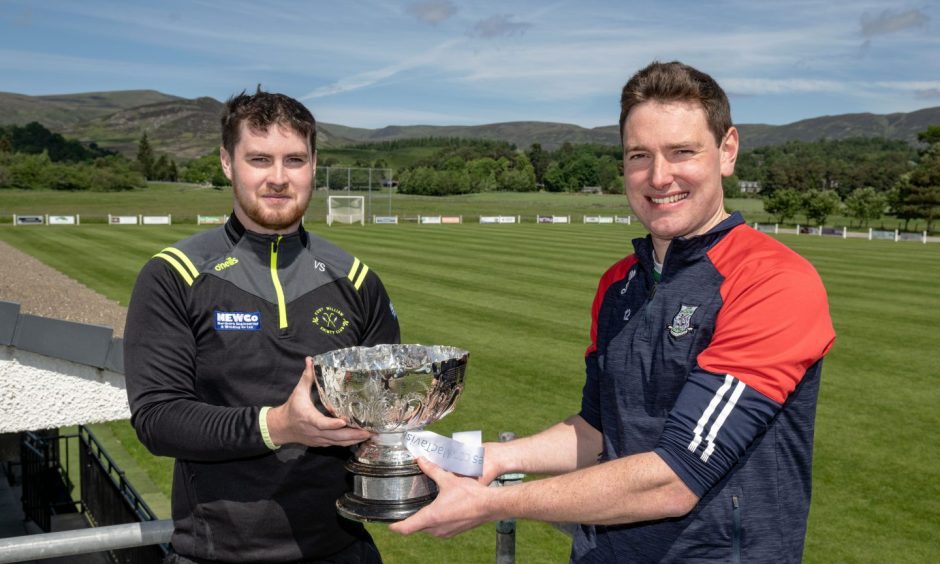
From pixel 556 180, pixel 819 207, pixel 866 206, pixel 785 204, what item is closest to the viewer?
pixel 819 207

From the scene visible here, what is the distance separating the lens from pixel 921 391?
12.4 meters

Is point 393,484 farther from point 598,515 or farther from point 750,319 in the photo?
point 750,319

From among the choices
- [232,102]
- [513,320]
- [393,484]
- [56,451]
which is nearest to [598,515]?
[393,484]

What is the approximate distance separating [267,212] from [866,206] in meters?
85.8

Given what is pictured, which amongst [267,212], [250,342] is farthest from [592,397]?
[267,212]

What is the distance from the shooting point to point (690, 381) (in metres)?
2.18

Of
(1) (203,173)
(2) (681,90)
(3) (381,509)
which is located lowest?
(3) (381,509)

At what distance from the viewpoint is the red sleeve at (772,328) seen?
6.93 ft

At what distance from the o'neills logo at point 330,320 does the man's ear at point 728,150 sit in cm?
146

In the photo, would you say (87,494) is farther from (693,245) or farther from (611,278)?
(693,245)

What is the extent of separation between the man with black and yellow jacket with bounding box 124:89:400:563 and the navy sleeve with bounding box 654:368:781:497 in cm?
107

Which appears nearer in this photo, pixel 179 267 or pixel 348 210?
pixel 179 267

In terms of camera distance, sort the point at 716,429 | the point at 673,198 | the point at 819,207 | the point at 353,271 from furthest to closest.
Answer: the point at 819,207, the point at 353,271, the point at 673,198, the point at 716,429

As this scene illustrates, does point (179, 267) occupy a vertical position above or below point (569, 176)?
below
